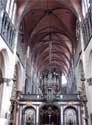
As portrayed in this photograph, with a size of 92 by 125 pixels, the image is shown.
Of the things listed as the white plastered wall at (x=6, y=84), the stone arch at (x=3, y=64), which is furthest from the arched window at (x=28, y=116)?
the stone arch at (x=3, y=64)

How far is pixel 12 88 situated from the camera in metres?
17.1

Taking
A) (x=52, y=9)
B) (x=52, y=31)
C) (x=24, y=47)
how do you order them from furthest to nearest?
(x=52, y=31) < (x=24, y=47) < (x=52, y=9)

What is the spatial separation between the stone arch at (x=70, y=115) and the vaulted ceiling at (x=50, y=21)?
9.26 metres

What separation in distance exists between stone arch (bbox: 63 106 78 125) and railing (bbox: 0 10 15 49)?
9286 millimetres

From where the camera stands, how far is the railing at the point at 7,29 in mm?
15936

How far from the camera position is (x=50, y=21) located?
26.1 m

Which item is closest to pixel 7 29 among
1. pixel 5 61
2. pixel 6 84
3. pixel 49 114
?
pixel 5 61

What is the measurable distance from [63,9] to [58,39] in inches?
329

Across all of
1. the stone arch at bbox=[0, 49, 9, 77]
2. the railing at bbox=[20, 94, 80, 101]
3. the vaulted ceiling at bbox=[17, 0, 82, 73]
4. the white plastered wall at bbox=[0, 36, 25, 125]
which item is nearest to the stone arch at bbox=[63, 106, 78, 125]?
the railing at bbox=[20, 94, 80, 101]

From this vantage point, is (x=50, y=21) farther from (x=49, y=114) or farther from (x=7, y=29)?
(x=49, y=114)

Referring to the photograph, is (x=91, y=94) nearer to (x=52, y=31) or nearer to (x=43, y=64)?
(x=52, y=31)

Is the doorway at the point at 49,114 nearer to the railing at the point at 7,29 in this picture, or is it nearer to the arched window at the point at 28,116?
the arched window at the point at 28,116

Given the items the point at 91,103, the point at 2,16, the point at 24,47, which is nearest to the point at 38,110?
the point at 91,103

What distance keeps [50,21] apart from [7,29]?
388 inches
